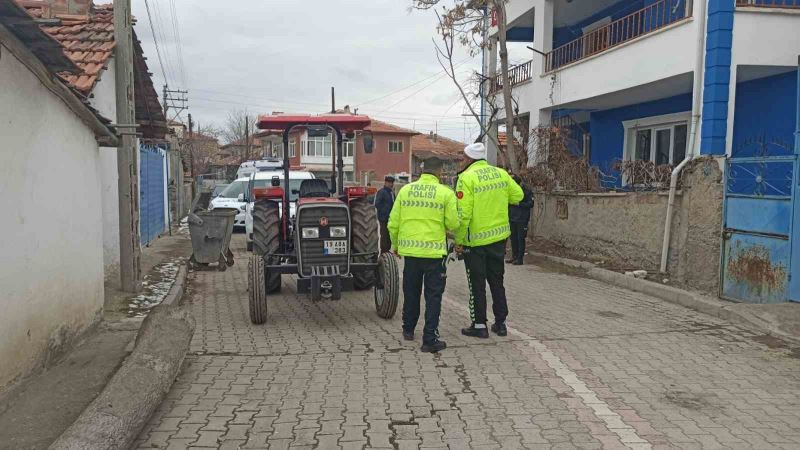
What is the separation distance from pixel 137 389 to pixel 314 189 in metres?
4.78

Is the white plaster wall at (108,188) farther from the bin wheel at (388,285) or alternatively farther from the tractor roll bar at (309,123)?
the bin wheel at (388,285)

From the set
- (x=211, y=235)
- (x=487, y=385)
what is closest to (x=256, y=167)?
(x=211, y=235)

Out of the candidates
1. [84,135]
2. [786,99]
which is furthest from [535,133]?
[84,135]

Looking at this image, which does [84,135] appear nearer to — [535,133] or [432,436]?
[432,436]

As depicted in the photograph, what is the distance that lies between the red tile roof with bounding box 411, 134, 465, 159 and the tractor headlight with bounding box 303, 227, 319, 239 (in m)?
51.4

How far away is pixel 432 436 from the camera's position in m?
4.09

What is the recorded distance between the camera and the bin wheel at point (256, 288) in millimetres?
7016

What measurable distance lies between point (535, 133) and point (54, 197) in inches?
474

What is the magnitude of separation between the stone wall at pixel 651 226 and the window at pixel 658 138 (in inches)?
A: 93.5

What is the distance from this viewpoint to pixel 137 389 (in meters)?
4.27

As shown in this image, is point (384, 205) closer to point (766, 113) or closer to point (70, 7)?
point (70, 7)

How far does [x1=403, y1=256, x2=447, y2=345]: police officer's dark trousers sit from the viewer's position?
6.04m

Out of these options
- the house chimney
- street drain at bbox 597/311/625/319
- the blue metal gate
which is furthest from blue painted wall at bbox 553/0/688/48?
the blue metal gate

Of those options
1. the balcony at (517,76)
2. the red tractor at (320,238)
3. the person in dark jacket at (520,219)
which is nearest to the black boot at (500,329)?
the red tractor at (320,238)
